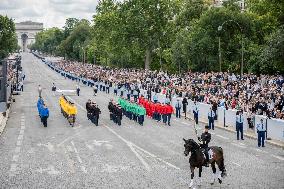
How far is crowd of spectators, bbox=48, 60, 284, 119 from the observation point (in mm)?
29844

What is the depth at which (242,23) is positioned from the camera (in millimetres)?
61438

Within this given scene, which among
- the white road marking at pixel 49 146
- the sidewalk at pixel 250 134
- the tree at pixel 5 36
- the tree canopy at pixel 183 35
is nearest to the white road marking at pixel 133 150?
the white road marking at pixel 49 146

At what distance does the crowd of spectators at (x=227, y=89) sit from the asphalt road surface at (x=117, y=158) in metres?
2.26

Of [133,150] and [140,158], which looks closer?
[140,158]

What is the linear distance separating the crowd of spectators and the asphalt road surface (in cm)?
226

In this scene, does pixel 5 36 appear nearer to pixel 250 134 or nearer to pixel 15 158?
pixel 250 134

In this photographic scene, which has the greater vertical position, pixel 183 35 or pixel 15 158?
pixel 183 35

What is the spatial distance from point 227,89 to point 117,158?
60.6ft

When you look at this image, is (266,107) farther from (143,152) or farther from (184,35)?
(184,35)

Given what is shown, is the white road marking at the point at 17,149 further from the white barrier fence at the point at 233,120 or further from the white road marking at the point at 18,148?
the white barrier fence at the point at 233,120

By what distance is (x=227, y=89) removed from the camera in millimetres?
38938

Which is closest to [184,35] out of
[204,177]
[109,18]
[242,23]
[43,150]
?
[242,23]

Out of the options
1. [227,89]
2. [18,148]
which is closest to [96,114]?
[18,148]

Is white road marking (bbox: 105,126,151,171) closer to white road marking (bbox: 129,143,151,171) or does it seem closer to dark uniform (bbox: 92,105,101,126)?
white road marking (bbox: 129,143,151,171)
